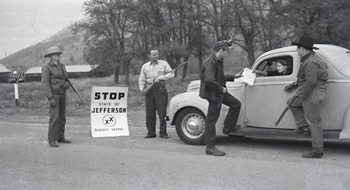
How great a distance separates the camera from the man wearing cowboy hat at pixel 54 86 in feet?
29.5

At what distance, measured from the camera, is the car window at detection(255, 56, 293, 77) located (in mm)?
8008

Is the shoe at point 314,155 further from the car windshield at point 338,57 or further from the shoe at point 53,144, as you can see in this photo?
the shoe at point 53,144

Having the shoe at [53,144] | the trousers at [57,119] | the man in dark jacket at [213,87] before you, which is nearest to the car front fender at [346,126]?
the man in dark jacket at [213,87]

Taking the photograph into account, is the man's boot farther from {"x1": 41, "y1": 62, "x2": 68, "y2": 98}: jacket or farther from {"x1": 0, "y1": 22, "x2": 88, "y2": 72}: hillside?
{"x1": 0, "y1": 22, "x2": 88, "y2": 72}: hillside

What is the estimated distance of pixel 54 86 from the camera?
359 inches

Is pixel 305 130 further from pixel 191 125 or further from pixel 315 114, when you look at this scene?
pixel 191 125

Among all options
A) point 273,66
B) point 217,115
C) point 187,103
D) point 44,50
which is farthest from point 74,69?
point 217,115

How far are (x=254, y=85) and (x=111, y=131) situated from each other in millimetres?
3729

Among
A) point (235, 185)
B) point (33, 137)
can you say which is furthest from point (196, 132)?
point (33, 137)

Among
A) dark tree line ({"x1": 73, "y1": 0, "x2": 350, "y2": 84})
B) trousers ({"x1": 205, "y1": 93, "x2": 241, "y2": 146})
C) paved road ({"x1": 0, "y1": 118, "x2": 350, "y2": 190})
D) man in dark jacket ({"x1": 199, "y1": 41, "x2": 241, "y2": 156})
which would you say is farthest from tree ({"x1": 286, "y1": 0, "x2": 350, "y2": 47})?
man in dark jacket ({"x1": 199, "y1": 41, "x2": 241, "y2": 156})

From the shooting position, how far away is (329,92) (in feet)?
24.1

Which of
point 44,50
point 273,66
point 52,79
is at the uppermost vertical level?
point 44,50

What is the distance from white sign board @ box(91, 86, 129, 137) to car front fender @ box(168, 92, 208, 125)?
175cm

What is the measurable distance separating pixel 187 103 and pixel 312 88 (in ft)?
8.52
